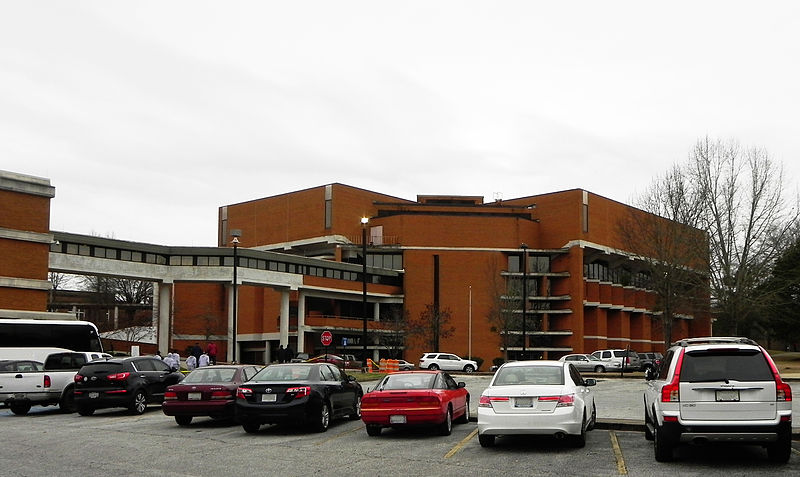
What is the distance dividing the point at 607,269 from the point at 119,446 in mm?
79321

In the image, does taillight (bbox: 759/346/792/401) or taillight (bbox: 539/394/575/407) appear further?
taillight (bbox: 539/394/575/407)

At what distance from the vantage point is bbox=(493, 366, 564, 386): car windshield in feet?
46.2

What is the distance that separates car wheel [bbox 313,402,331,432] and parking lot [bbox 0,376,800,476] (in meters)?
0.24

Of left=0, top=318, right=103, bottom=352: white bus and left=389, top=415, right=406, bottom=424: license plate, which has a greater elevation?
left=0, top=318, right=103, bottom=352: white bus

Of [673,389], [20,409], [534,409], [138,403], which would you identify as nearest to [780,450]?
[673,389]

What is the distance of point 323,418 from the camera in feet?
55.8

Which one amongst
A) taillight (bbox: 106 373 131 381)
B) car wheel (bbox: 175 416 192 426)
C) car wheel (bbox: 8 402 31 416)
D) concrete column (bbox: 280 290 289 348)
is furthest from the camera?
concrete column (bbox: 280 290 289 348)

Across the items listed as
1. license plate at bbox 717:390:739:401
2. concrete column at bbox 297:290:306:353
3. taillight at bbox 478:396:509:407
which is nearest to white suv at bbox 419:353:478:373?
concrete column at bbox 297:290:306:353

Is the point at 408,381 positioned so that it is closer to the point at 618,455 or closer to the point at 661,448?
the point at 618,455

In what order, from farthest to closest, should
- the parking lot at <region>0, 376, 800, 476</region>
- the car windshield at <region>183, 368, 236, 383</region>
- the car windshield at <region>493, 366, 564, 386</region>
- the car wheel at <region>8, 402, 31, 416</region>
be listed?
the car wheel at <region>8, 402, 31, 416</region>
the car windshield at <region>183, 368, 236, 383</region>
the car windshield at <region>493, 366, 564, 386</region>
the parking lot at <region>0, 376, 800, 476</region>

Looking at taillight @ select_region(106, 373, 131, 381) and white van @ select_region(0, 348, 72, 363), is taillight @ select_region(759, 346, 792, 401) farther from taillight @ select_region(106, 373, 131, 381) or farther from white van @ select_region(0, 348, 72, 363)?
white van @ select_region(0, 348, 72, 363)

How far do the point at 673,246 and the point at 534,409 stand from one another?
4082 centimetres

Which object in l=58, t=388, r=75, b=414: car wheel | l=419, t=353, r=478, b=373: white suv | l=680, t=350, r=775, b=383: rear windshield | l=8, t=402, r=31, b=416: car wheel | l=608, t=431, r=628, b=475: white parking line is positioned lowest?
l=419, t=353, r=478, b=373: white suv

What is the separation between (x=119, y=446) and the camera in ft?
50.4
